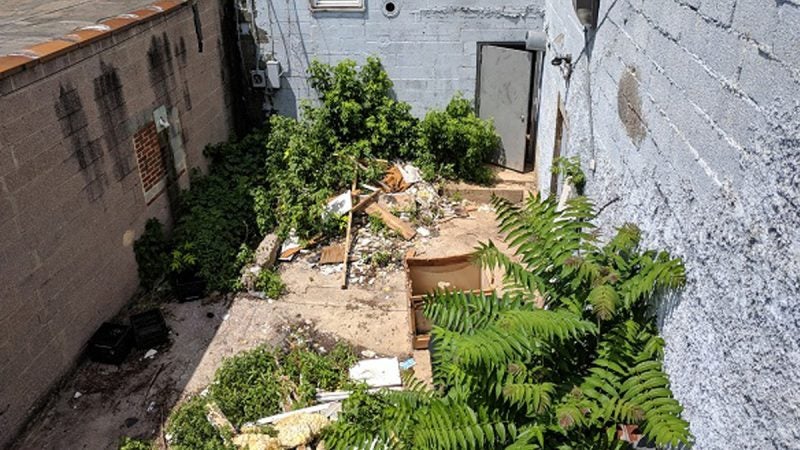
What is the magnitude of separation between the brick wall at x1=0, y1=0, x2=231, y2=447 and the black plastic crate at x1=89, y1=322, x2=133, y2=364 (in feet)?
0.51

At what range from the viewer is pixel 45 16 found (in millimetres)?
8102

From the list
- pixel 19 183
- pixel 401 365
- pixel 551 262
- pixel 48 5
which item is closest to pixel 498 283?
pixel 401 365

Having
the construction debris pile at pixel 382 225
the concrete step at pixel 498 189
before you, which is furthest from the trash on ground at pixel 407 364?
the concrete step at pixel 498 189

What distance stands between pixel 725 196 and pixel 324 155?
328 inches

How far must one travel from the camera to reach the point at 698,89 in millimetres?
2902

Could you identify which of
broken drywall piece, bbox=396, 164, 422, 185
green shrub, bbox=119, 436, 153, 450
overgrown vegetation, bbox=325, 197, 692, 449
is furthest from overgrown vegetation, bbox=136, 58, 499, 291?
overgrown vegetation, bbox=325, 197, 692, 449

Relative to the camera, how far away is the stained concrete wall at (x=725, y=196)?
2102 mm

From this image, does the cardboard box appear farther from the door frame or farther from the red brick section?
the door frame

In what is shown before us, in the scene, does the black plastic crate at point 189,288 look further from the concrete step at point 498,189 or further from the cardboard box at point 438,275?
the concrete step at point 498,189

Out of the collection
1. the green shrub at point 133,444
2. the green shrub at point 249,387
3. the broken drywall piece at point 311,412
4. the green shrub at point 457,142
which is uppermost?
the green shrub at point 457,142

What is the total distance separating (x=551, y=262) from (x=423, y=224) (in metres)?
6.05

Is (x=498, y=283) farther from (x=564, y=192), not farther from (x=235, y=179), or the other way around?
(x=235, y=179)

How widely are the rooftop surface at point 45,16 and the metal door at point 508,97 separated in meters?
5.69

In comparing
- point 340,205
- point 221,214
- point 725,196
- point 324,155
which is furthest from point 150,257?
point 725,196
